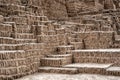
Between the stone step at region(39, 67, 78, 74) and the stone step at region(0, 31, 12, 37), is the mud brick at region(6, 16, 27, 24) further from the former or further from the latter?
the stone step at region(39, 67, 78, 74)

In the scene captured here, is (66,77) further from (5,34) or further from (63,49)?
(5,34)


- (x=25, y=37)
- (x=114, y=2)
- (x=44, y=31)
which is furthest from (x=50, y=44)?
(x=114, y=2)

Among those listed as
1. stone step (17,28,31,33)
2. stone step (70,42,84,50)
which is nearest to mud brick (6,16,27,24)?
stone step (17,28,31,33)

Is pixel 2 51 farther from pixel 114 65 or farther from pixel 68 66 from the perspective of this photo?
pixel 114 65

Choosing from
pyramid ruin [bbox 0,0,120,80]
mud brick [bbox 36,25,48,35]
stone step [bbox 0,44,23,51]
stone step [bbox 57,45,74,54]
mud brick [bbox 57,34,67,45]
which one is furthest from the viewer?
mud brick [bbox 57,34,67,45]

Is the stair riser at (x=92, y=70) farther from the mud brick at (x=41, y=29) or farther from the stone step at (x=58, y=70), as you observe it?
the mud brick at (x=41, y=29)

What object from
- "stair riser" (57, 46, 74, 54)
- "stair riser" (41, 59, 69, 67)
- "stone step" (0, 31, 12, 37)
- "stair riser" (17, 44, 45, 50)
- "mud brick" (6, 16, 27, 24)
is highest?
"mud brick" (6, 16, 27, 24)

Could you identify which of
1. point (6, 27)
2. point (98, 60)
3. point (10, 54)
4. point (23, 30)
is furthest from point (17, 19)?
point (98, 60)

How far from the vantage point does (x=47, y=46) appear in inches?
434

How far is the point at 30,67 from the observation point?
9523mm

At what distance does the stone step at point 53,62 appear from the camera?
393 inches

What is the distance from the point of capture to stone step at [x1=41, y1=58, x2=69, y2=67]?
32.8 ft

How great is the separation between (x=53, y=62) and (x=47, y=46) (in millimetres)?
1156

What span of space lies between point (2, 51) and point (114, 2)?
17.4 m
